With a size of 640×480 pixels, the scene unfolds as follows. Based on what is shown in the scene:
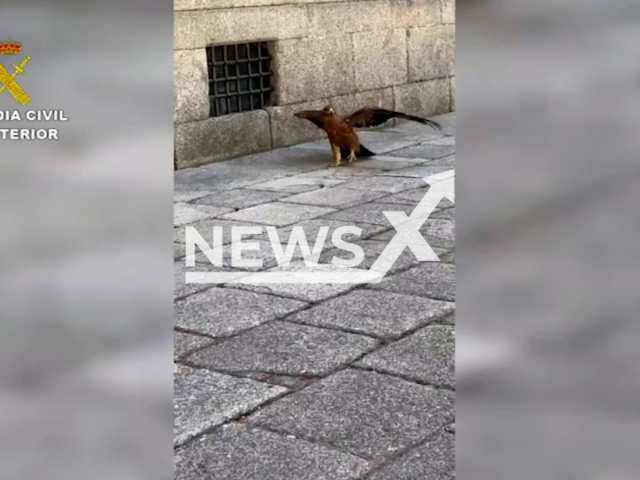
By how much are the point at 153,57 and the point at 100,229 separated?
201 millimetres

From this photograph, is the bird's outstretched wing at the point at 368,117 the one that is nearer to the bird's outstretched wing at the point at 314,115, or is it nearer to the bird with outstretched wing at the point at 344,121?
the bird with outstretched wing at the point at 344,121

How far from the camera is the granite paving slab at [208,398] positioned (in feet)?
8.70

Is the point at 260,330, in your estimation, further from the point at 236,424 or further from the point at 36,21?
the point at 36,21

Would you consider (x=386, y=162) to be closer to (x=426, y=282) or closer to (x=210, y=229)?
(x=210, y=229)

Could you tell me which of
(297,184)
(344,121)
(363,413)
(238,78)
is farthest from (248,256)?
(238,78)

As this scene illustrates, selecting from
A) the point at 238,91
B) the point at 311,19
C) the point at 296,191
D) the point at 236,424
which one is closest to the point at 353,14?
the point at 311,19

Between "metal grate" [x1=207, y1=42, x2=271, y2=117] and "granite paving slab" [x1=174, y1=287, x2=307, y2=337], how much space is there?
3164 millimetres

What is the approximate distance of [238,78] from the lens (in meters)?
6.96

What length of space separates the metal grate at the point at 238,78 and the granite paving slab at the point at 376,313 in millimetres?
3353

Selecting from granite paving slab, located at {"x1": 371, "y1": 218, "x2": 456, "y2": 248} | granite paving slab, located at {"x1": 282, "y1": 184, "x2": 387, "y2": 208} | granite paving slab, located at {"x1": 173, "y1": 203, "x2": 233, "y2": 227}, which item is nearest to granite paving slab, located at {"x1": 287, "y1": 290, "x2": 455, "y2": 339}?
granite paving slab, located at {"x1": 371, "y1": 218, "x2": 456, "y2": 248}

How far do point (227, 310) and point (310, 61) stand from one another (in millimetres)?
4070

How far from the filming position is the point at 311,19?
24.2 feet

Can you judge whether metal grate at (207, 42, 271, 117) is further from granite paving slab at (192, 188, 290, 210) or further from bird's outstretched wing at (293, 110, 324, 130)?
granite paving slab at (192, 188, 290, 210)

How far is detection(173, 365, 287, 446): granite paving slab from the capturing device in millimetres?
2650
